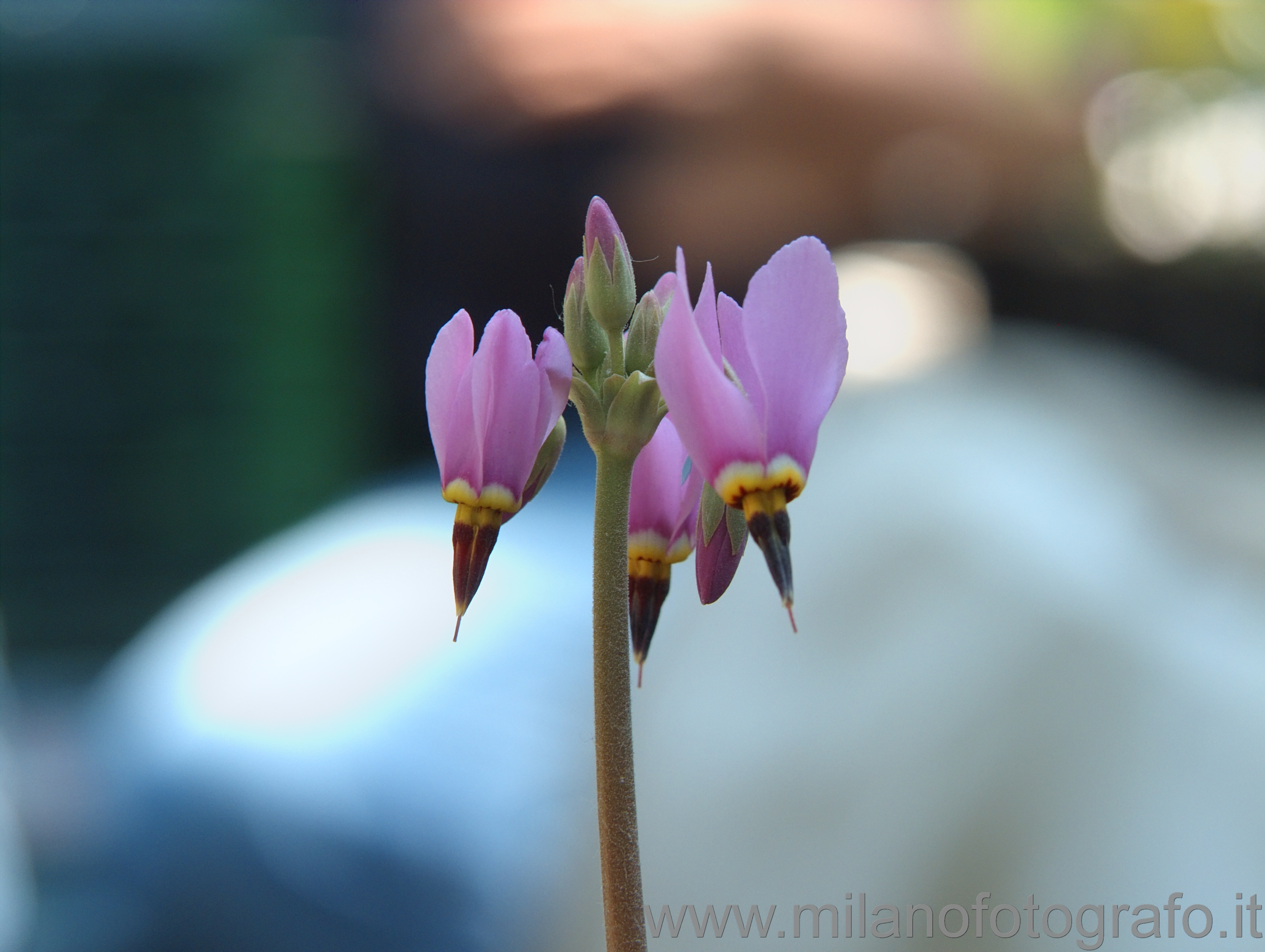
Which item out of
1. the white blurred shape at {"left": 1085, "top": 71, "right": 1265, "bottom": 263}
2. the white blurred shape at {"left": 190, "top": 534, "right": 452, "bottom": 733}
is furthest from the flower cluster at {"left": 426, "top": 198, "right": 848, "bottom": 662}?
the white blurred shape at {"left": 1085, "top": 71, "right": 1265, "bottom": 263}

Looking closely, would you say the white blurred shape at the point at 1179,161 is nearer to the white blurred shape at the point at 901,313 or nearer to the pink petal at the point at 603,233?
the white blurred shape at the point at 901,313

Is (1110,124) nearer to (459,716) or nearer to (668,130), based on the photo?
(668,130)

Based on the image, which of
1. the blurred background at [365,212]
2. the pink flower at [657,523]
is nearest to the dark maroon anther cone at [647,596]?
the pink flower at [657,523]

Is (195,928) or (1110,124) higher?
(1110,124)

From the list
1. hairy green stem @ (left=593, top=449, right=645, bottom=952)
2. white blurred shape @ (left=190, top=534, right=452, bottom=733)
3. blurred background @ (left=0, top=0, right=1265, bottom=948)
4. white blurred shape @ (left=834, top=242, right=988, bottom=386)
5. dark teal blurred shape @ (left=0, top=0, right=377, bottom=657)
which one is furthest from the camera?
dark teal blurred shape @ (left=0, top=0, right=377, bottom=657)

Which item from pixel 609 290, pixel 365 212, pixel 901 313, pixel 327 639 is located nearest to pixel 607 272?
pixel 609 290

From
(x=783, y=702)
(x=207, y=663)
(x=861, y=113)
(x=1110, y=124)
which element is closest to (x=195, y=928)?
(x=207, y=663)

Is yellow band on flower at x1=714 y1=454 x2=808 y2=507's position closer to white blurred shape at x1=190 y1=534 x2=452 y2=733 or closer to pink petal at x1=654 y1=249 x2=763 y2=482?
pink petal at x1=654 y1=249 x2=763 y2=482
